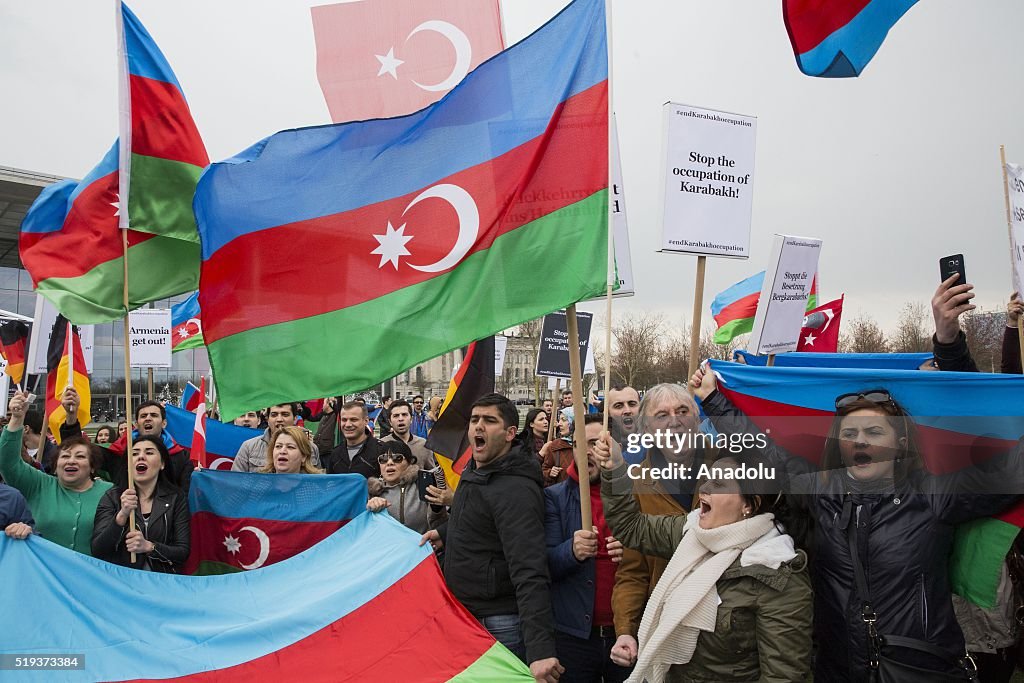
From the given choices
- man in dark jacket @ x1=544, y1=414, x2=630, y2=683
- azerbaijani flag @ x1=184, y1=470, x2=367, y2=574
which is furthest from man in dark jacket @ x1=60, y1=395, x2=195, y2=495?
man in dark jacket @ x1=544, y1=414, x2=630, y2=683

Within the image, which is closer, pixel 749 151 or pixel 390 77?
pixel 749 151

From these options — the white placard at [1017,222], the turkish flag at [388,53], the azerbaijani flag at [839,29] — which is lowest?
the white placard at [1017,222]

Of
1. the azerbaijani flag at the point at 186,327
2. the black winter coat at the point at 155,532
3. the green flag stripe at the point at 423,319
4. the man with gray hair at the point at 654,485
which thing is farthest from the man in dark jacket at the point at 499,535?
the azerbaijani flag at the point at 186,327

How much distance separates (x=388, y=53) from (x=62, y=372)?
4.53 metres

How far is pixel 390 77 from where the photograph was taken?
26.3ft

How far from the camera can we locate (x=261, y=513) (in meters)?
5.50

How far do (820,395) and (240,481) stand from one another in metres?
3.88

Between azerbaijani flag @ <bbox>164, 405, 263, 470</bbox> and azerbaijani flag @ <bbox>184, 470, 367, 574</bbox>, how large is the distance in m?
2.85

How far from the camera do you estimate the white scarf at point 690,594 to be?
3.01 metres

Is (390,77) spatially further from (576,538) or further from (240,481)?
(576,538)

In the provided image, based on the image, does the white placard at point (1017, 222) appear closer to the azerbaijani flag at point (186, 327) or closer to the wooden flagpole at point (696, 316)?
the wooden flagpole at point (696, 316)

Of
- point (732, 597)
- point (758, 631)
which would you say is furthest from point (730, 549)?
point (758, 631)

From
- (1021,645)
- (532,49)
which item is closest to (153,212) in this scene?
(532,49)

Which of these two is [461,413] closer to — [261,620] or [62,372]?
[261,620]
